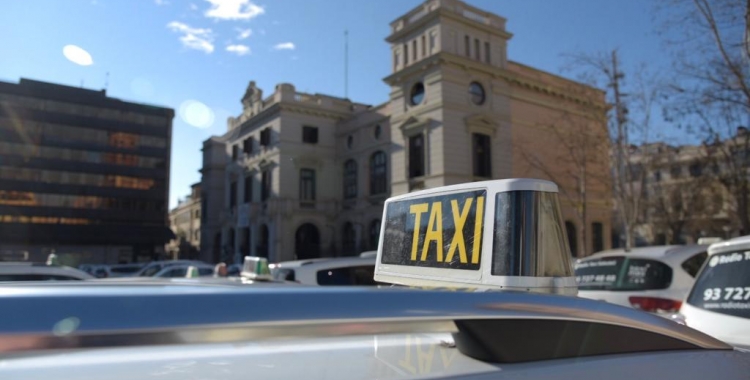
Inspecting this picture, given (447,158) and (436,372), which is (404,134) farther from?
(436,372)

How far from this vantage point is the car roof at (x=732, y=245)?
3.70 meters

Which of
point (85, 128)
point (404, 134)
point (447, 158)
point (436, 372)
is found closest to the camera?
point (436, 372)

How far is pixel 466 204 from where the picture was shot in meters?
2.10

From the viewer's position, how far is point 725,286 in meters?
3.78

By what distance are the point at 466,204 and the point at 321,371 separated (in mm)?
973

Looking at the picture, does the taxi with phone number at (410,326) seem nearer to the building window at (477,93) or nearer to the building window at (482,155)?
the building window at (482,155)

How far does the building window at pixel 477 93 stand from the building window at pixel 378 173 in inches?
276

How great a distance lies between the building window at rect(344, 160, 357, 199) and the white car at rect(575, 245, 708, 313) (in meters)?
28.9

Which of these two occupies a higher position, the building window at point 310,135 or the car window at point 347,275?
the building window at point 310,135

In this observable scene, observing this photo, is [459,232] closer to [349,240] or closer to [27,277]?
[27,277]

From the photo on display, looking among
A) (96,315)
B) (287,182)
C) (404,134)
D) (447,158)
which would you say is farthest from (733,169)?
(287,182)

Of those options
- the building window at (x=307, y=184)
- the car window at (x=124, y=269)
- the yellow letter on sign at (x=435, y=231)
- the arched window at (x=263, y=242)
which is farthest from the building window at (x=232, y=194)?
the yellow letter on sign at (x=435, y=231)

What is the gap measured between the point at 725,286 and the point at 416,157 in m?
25.1

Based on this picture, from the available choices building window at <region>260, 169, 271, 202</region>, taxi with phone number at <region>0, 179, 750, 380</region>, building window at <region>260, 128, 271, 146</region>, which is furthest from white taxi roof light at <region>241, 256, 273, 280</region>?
building window at <region>260, 128, 271, 146</region>
